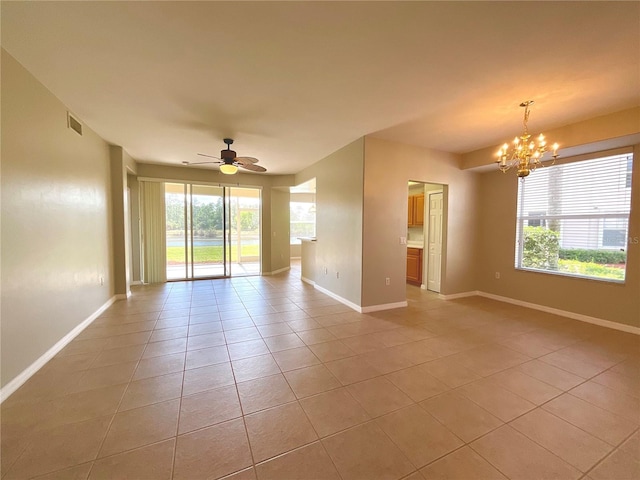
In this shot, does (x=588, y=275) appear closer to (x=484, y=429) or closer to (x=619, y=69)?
(x=619, y=69)

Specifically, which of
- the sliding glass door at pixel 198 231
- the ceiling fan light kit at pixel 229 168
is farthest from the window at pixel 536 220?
the sliding glass door at pixel 198 231

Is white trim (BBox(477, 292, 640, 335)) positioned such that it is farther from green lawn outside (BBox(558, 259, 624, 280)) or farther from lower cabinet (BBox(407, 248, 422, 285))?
lower cabinet (BBox(407, 248, 422, 285))

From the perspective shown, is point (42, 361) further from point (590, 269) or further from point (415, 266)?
point (590, 269)

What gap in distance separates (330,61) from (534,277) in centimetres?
468

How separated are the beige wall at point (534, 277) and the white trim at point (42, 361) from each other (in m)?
6.48

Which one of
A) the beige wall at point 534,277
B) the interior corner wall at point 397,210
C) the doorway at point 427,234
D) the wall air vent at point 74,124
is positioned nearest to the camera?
the wall air vent at point 74,124

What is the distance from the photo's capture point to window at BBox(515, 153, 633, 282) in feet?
11.5

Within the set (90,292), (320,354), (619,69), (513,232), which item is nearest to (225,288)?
(90,292)

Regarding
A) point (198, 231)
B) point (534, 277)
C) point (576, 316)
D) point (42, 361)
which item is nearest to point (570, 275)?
point (534, 277)

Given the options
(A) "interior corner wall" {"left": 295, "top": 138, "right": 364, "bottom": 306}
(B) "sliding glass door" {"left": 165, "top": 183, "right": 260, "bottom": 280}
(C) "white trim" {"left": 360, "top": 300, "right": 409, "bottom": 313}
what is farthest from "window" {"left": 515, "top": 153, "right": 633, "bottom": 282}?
(B) "sliding glass door" {"left": 165, "top": 183, "right": 260, "bottom": 280}

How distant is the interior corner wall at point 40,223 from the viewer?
2.09 metres

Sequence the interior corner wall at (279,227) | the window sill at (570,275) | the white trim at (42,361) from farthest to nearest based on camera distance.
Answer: the interior corner wall at (279,227)
the window sill at (570,275)
the white trim at (42,361)

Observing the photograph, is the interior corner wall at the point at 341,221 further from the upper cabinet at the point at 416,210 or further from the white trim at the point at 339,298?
the upper cabinet at the point at 416,210

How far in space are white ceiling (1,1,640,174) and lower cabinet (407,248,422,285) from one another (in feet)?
9.70
